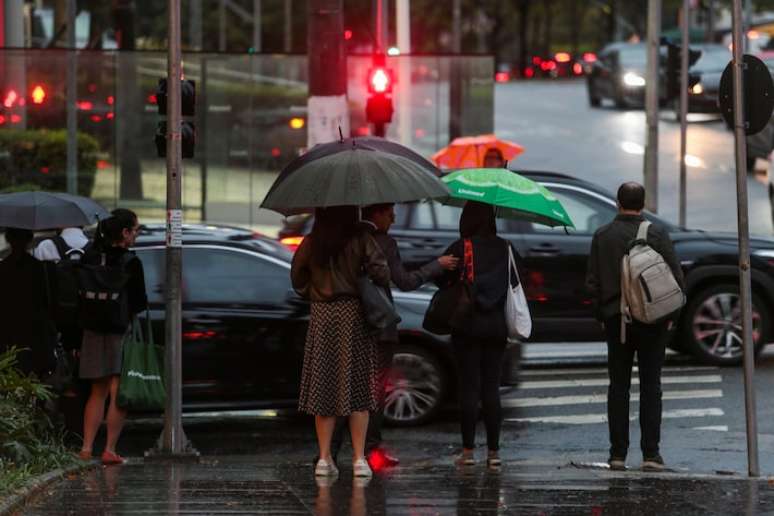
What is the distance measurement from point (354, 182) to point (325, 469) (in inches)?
64.1

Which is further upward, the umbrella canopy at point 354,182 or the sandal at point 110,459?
the umbrella canopy at point 354,182

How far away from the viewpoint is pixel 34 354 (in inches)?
414

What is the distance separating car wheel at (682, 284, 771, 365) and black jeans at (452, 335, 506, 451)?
5.12 m

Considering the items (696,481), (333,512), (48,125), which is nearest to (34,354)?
(333,512)

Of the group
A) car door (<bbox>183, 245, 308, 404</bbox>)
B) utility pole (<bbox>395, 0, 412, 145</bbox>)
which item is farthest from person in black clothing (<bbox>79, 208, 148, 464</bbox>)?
utility pole (<bbox>395, 0, 412, 145</bbox>)

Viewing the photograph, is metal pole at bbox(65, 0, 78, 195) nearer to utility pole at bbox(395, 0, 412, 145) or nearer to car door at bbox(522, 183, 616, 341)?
utility pole at bbox(395, 0, 412, 145)

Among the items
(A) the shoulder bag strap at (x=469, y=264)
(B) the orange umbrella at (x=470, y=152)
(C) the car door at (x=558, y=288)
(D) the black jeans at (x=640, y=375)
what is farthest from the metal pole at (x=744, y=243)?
(B) the orange umbrella at (x=470, y=152)

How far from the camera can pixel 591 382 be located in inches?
575

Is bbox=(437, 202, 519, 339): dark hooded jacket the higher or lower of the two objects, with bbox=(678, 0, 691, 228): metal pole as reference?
lower

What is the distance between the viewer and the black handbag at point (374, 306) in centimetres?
934

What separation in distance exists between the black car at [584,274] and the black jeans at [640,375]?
4704mm

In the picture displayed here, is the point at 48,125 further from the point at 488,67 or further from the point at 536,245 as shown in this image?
the point at 536,245

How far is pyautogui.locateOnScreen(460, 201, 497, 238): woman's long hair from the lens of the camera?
32.9 ft

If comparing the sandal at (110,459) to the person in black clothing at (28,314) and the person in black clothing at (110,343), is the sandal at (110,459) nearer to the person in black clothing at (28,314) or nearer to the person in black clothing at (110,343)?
the person in black clothing at (110,343)
